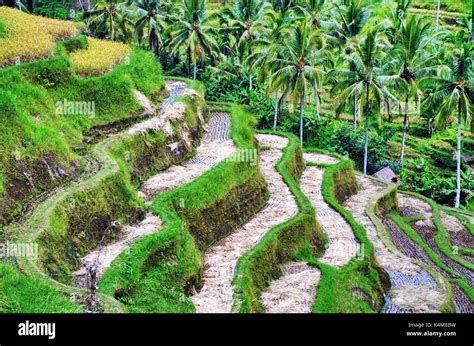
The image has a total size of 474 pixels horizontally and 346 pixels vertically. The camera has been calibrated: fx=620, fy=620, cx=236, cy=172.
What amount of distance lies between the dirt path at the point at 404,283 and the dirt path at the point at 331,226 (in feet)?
5.47

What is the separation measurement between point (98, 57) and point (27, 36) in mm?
3531

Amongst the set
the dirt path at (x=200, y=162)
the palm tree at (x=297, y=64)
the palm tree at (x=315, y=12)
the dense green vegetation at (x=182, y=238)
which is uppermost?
the palm tree at (x=315, y=12)

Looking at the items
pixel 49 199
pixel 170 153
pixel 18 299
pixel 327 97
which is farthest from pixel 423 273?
pixel 327 97

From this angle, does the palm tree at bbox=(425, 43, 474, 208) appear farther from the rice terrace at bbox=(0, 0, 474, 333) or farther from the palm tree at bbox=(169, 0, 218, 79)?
the palm tree at bbox=(169, 0, 218, 79)

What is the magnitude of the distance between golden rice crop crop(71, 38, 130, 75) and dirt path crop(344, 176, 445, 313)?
46.0ft

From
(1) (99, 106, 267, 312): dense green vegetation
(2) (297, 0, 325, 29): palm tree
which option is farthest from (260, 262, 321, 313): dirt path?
(2) (297, 0, 325, 29): palm tree

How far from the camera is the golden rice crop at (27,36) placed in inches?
988

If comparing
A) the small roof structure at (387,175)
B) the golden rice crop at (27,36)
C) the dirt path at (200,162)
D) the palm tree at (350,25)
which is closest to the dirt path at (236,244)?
the dirt path at (200,162)

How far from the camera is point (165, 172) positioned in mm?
26109

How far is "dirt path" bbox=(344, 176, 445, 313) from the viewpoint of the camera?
22.1 metres

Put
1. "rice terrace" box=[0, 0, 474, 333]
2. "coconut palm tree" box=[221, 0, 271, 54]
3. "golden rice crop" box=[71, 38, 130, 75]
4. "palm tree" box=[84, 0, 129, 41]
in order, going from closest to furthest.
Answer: "rice terrace" box=[0, 0, 474, 333], "golden rice crop" box=[71, 38, 130, 75], "coconut palm tree" box=[221, 0, 271, 54], "palm tree" box=[84, 0, 129, 41]

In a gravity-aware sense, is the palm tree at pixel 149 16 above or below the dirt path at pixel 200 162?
above

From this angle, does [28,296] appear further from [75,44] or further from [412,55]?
[412,55]

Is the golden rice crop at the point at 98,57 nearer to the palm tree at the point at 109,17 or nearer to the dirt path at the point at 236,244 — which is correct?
the dirt path at the point at 236,244
